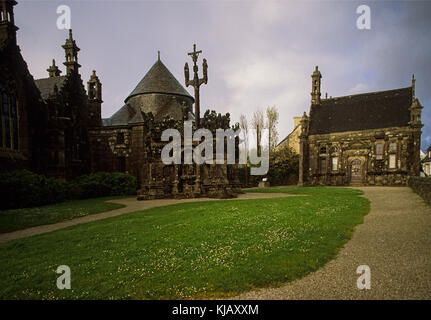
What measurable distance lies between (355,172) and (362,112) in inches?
358

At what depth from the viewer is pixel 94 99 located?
101ft

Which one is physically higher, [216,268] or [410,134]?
[410,134]

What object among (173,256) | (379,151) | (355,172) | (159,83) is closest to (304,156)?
(355,172)

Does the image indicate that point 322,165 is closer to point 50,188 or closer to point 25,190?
point 50,188

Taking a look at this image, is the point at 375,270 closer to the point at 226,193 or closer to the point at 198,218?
the point at 198,218

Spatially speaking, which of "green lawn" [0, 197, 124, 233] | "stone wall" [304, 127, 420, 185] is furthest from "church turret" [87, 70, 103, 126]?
"stone wall" [304, 127, 420, 185]

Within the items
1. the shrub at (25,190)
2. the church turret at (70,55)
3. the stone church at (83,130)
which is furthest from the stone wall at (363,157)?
the church turret at (70,55)

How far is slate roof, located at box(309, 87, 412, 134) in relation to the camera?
3186 cm

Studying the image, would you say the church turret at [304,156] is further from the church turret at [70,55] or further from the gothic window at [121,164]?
the church turret at [70,55]

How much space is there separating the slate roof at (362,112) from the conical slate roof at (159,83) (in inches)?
831
